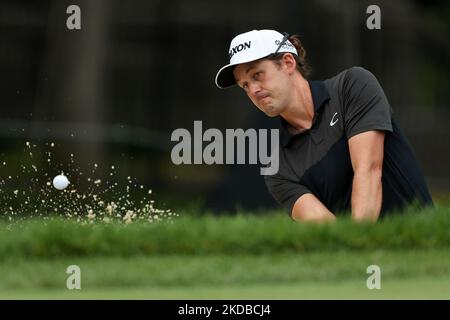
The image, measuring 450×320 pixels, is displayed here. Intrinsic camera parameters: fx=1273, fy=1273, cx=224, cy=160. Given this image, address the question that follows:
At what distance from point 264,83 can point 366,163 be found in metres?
0.60

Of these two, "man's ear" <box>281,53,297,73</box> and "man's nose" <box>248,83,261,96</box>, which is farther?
"man's ear" <box>281,53,297,73</box>

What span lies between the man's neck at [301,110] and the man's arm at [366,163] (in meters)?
0.30

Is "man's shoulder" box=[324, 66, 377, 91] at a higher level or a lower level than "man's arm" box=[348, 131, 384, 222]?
higher

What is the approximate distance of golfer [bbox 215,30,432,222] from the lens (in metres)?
5.89

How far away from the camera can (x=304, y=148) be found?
20.3 ft

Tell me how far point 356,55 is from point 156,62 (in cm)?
A: 308

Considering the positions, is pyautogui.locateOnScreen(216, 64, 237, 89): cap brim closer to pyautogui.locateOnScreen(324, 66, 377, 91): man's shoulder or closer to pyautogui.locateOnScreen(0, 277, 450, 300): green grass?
pyautogui.locateOnScreen(324, 66, 377, 91): man's shoulder

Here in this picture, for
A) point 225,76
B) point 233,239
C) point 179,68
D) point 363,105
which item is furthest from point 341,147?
point 179,68

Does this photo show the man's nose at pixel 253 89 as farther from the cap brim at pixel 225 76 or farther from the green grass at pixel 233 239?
the green grass at pixel 233 239

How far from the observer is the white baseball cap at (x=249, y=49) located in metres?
5.88

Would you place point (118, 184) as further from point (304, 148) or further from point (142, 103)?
point (304, 148)

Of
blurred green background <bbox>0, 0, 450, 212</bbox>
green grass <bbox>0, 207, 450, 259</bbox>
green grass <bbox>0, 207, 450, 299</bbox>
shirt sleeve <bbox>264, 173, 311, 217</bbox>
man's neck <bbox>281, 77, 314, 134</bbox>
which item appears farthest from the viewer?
blurred green background <bbox>0, 0, 450, 212</bbox>

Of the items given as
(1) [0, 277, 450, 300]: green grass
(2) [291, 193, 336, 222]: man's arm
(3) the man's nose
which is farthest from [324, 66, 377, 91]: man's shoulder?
(1) [0, 277, 450, 300]: green grass
